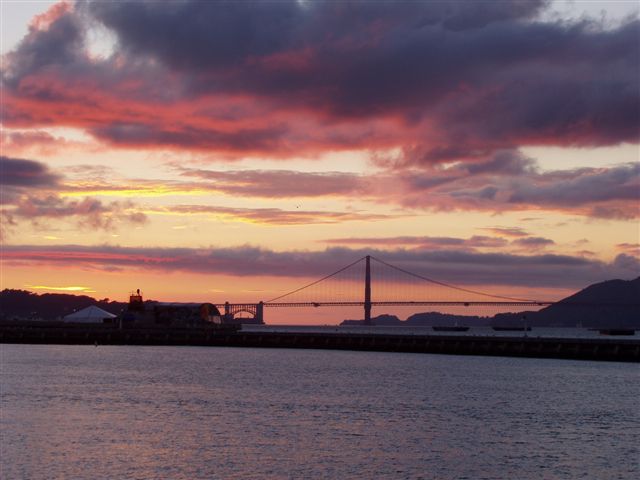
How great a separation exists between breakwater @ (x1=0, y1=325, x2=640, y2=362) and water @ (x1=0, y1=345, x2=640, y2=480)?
2133cm

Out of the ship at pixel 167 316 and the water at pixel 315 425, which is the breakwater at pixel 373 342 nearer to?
the ship at pixel 167 316

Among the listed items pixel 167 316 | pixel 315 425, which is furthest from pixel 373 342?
pixel 315 425

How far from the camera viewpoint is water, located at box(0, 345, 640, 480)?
36.5m

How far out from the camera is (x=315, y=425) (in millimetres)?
48031

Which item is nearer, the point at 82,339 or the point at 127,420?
the point at 127,420

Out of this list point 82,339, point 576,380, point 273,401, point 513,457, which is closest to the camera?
point 513,457

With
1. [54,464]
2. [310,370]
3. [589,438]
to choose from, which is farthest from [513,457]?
[310,370]

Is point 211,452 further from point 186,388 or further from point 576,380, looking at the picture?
point 576,380

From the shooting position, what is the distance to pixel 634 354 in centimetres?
10344

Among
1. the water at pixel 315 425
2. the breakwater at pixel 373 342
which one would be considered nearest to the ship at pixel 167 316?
the breakwater at pixel 373 342

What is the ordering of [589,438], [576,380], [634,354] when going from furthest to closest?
[634,354]
[576,380]
[589,438]

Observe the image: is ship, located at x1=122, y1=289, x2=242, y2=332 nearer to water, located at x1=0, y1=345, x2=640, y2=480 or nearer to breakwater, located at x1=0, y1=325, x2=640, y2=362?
breakwater, located at x1=0, y1=325, x2=640, y2=362

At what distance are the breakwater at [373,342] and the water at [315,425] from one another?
21332mm

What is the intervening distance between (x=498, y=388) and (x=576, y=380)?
43.0ft
